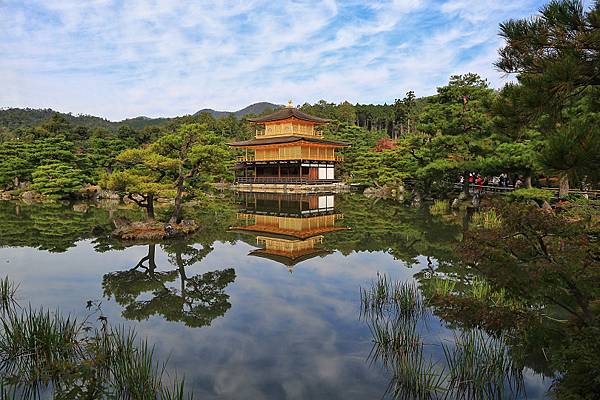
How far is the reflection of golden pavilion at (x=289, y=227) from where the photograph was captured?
11.9 m

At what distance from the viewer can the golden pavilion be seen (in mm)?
34469

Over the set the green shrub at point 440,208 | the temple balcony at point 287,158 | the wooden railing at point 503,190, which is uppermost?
the temple balcony at point 287,158

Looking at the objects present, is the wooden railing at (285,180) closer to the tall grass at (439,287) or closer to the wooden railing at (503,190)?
the wooden railing at (503,190)

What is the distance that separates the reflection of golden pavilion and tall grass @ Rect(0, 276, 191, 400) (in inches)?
236

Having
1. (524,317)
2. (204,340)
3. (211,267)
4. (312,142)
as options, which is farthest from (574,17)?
(312,142)

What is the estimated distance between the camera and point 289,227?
1647 cm

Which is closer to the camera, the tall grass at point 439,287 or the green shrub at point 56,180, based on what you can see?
the tall grass at point 439,287

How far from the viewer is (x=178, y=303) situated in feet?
24.0

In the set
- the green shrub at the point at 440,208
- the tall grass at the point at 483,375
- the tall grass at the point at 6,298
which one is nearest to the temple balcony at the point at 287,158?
the green shrub at the point at 440,208

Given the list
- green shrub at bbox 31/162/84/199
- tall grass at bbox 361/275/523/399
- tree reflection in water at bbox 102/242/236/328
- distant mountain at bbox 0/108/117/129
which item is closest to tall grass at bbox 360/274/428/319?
tall grass at bbox 361/275/523/399

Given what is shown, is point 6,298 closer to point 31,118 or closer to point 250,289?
point 250,289

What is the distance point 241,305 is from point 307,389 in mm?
3018

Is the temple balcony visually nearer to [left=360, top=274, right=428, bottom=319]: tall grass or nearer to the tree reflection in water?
the tree reflection in water

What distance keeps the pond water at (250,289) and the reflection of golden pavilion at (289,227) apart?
0.28ft
